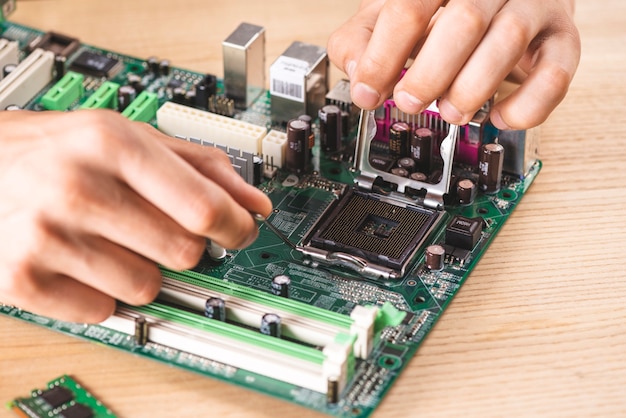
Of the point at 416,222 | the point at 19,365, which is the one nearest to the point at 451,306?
the point at 416,222

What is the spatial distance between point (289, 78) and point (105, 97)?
678 millimetres

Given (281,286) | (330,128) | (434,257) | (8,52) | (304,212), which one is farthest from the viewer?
(8,52)

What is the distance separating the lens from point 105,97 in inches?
152

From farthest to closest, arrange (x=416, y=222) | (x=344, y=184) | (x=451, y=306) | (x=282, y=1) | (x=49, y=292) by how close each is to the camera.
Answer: (x=282, y=1) → (x=344, y=184) → (x=416, y=222) → (x=451, y=306) → (x=49, y=292)

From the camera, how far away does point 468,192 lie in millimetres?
3387

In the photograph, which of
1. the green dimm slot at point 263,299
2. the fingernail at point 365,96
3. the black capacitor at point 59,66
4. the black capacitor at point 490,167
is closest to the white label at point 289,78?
the fingernail at point 365,96

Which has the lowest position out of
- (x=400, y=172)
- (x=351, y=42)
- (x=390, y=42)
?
(x=400, y=172)

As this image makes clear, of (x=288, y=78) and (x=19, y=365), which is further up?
(x=288, y=78)

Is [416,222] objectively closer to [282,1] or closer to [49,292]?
[49,292]

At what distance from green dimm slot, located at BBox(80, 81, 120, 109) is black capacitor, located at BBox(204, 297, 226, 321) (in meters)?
1.20

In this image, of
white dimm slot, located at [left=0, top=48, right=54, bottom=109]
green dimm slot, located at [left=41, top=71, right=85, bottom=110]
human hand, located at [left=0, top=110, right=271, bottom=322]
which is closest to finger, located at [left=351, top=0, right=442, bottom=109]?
human hand, located at [left=0, top=110, right=271, bottom=322]

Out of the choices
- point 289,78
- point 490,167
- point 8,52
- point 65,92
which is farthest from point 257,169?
point 8,52

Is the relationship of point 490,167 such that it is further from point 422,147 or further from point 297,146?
point 297,146

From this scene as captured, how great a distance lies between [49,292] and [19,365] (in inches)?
9.2
